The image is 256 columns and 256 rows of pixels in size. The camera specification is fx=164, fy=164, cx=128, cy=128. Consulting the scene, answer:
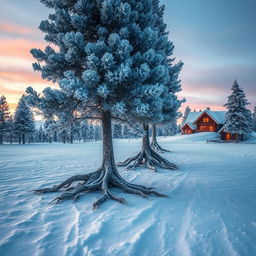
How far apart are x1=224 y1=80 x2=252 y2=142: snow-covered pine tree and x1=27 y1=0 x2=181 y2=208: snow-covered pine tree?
35.6 m

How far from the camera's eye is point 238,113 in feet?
114

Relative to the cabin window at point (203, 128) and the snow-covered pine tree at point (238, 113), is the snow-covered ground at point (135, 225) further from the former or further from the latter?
the cabin window at point (203, 128)

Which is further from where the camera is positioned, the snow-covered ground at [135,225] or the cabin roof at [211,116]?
the cabin roof at [211,116]

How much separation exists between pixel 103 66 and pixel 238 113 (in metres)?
37.9

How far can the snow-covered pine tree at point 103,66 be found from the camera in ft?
17.7

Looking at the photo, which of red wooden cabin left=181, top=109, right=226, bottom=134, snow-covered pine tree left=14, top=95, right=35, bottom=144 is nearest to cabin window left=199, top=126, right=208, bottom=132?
red wooden cabin left=181, top=109, right=226, bottom=134

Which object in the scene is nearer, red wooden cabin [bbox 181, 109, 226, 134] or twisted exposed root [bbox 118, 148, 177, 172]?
twisted exposed root [bbox 118, 148, 177, 172]

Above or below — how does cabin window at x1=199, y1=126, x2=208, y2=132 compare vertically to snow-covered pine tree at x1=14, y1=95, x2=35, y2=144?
below

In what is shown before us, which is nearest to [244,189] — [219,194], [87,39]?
[219,194]

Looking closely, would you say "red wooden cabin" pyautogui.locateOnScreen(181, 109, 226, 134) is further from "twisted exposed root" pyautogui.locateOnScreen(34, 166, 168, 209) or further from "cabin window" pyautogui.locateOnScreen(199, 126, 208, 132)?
"twisted exposed root" pyautogui.locateOnScreen(34, 166, 168, 209)

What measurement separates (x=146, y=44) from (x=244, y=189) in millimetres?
6890

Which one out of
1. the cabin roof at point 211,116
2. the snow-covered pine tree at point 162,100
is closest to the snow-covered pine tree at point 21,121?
the snow-covered pine tree at point 162,100

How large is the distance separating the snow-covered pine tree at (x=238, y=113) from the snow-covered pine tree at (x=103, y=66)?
35.6m

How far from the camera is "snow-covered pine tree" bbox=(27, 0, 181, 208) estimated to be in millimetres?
5391
